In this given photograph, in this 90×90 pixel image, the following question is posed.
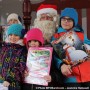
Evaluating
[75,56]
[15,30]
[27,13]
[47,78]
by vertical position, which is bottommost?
[47,78]

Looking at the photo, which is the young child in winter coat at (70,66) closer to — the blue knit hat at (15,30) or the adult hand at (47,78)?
the adult hand at (47,78)

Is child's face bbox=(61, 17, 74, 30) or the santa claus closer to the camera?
child's face bbox=(61, 17, 74, 30)

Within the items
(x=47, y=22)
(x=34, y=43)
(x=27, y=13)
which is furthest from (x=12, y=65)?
(x=27, y=13)

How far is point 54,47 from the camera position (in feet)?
5.13

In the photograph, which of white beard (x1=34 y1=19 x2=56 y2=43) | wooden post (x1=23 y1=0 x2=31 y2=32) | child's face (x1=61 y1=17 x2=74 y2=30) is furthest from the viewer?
wooden post (x1=23 y1=0 x2=31 y2=32)

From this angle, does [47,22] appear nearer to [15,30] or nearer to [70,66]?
[15,30]

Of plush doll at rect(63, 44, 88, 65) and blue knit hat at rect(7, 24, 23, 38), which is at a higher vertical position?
blue knit hat at rect(7, 24, 23, 38)

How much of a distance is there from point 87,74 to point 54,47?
0.25 meters

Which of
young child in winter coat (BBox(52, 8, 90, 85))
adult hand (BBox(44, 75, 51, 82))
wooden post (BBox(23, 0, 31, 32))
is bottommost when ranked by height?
adult hand (BBox(44, 75, 51, 82))

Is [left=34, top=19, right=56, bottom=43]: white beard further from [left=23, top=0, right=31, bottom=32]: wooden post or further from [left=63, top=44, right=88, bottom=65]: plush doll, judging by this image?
[left=23, top=0, right=31, bottom=32]: wooden post

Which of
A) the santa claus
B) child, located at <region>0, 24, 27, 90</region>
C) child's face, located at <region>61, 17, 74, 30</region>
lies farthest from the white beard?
child, located at <region>0, 24, 27, 90</region>

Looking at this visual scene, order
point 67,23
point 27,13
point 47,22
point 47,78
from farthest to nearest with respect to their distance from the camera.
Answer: point 27,13 → point 47,22 → point 67,23 → point 47,78

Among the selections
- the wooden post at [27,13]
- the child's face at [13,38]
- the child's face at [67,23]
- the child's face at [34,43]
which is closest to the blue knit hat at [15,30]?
the child's face at [13,38]

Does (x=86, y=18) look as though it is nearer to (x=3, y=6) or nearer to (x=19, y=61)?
(x=3, y=6)
